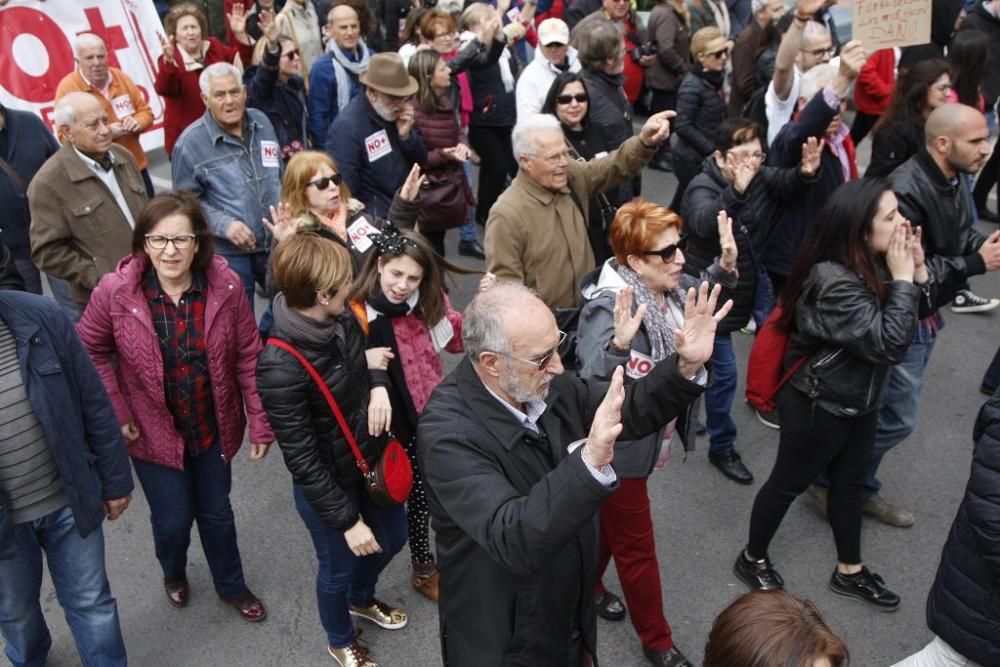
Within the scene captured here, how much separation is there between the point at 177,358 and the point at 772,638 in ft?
7.45

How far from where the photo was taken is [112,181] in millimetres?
4305

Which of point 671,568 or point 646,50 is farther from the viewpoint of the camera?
point 646,50

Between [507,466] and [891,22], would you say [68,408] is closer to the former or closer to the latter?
[507,466]

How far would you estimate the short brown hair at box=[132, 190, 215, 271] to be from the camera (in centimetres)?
306

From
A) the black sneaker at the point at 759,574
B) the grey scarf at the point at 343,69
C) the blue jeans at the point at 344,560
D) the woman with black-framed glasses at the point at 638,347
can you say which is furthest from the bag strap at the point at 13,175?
the black sneaker at the point at 759,574

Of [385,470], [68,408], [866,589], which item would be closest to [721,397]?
[866,589]

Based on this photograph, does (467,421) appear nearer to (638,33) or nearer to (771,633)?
(771,633)

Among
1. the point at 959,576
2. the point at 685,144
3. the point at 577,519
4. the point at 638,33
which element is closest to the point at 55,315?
the point at 577,519

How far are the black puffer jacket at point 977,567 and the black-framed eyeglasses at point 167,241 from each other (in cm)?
261

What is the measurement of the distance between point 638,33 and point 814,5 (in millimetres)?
4013

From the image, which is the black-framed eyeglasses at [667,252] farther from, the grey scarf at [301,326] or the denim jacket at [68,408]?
the denim jacket at [68,408]

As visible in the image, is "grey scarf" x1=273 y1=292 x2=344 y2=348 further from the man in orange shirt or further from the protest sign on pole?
the protest sign on pole

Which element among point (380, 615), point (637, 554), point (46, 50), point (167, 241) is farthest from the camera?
point (46, 50)

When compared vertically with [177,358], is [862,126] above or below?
below
